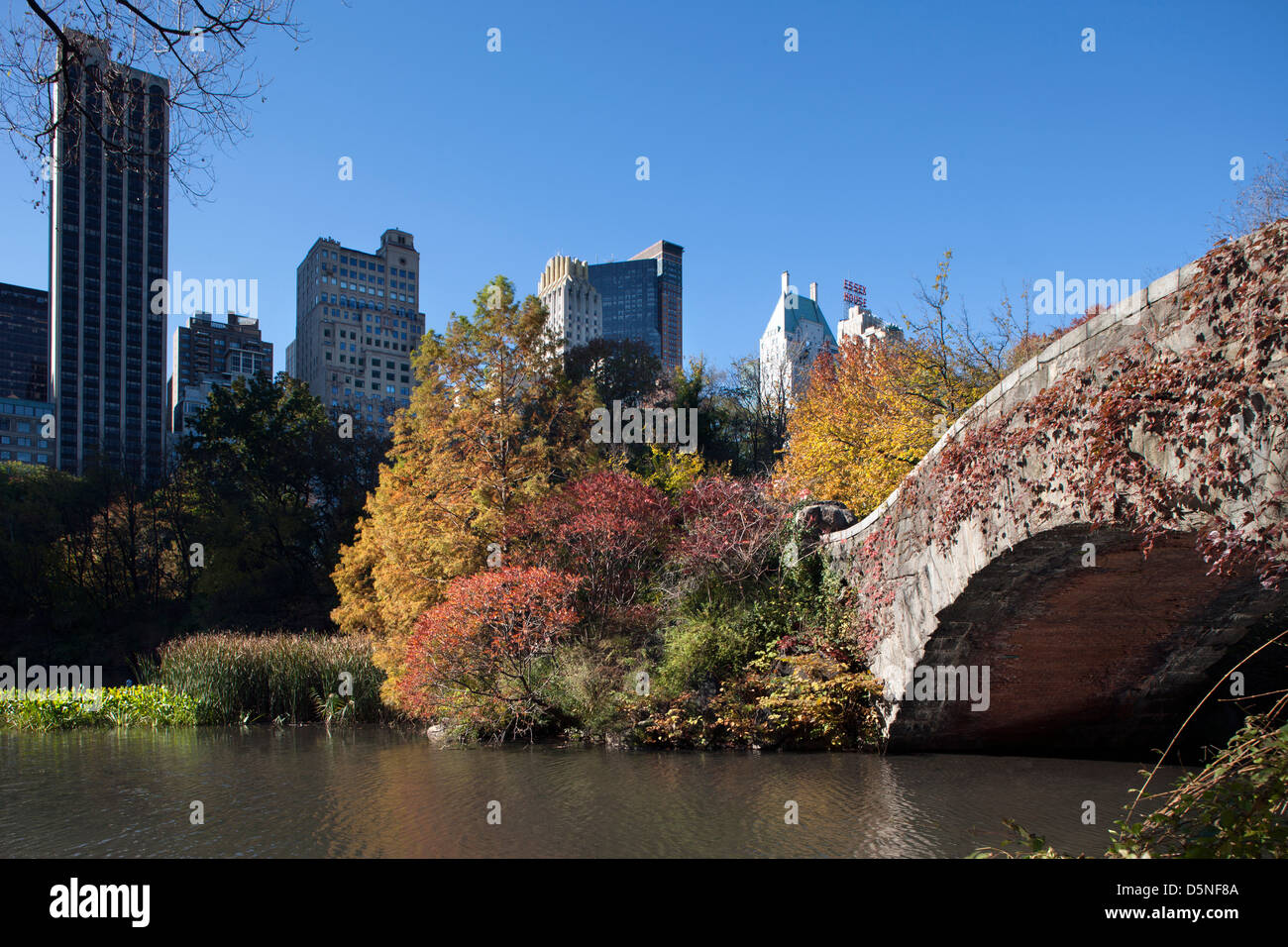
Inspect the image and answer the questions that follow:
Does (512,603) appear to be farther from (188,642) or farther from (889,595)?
(188,642)

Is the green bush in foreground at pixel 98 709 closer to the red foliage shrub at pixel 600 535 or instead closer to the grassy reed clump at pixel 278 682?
the grassy reed clump at pixel 278 682

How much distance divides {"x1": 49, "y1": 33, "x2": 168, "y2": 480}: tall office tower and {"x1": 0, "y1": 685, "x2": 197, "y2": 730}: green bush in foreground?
7622 millimetres

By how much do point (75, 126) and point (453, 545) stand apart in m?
9.72

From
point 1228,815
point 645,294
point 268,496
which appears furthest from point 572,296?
point 1228,815

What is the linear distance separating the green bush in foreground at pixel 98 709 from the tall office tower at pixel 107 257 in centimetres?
762

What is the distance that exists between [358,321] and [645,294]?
65103mm

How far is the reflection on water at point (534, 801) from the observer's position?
21.6 feet

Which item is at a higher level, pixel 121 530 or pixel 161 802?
pixel 121 530

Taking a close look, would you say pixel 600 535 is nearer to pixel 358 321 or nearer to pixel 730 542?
pixel 730 542

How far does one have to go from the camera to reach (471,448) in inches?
580

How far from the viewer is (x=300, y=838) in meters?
6.87

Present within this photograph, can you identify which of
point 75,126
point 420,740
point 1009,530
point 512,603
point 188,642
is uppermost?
point 75,126
